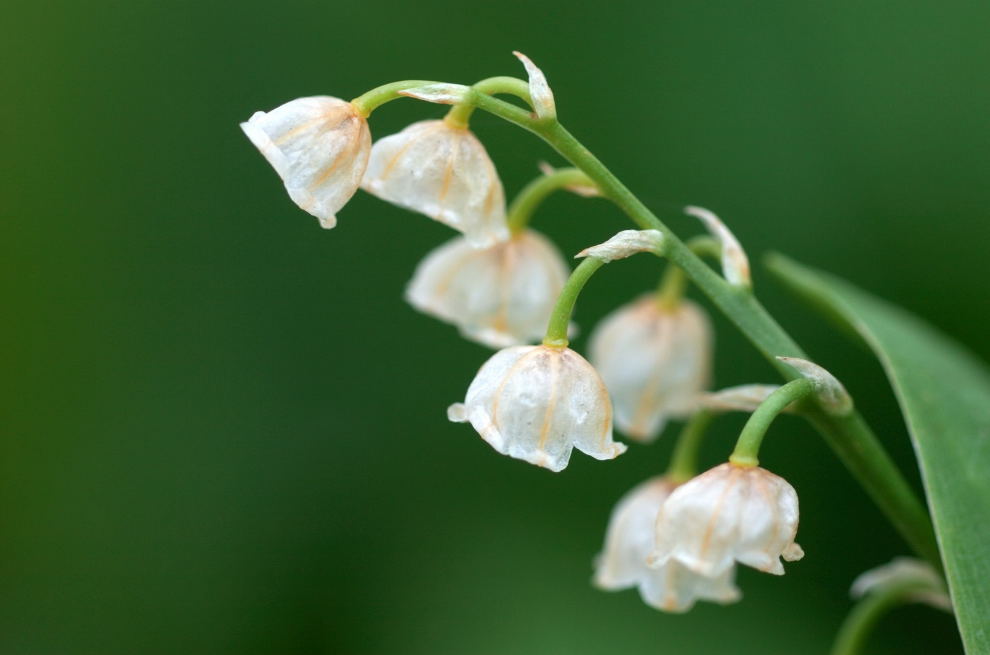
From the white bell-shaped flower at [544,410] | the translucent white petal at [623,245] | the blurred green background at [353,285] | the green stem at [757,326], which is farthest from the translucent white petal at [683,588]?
the blurred green background at [353,285]

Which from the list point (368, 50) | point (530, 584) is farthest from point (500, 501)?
point (368, 50)

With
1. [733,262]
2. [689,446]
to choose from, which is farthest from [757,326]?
[689,446]

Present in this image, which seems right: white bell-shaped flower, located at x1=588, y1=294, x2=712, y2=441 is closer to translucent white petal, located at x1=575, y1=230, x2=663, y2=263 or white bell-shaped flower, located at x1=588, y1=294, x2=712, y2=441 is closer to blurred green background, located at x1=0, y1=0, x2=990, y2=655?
translucent white petal, located at x1=575, y1=230, x2=663, y2=263

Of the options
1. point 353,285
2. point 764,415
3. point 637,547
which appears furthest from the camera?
point 353,285

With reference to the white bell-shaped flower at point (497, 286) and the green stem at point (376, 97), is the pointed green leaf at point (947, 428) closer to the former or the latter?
the white bell-shaped flower at point (497, 286)

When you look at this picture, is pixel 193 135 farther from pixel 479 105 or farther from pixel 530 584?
pixel 479 105

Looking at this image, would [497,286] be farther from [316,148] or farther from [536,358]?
[316,148]
